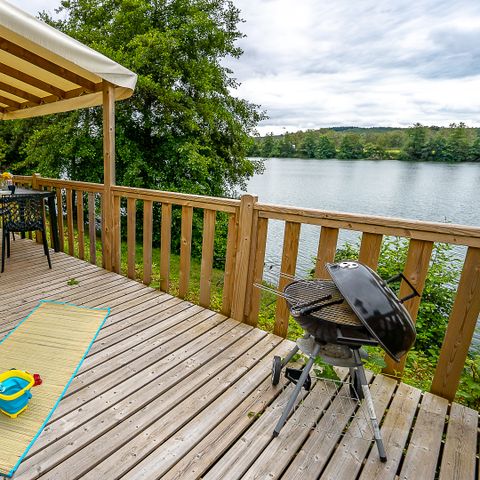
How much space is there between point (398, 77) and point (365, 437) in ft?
61.5

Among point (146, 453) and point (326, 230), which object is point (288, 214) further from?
point (146, 453)

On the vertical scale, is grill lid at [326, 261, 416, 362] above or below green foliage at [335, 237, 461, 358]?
above

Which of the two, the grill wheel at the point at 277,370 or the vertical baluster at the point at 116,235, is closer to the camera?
the grill wheel at the point at 277,370

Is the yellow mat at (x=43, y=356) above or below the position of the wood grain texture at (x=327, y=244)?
below

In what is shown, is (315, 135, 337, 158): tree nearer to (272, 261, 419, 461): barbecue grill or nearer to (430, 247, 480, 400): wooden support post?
(430, 247, 480, 400): wooden support post

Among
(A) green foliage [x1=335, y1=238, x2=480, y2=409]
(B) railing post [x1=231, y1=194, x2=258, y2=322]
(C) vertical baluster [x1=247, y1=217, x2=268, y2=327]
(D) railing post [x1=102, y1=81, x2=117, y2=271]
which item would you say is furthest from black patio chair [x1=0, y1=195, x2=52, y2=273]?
(A) green foliage [x1=335, y1=238, x2=480, y2=409]

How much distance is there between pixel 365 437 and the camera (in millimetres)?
1529

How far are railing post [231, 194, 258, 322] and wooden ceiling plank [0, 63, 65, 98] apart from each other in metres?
2.89

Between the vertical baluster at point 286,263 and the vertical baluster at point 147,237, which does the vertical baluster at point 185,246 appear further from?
the vertical baluster at point 286,263

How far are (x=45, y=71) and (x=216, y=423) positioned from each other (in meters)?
3.43

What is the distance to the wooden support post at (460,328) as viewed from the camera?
1.64 meters

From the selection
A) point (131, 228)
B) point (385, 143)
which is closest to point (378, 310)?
point (131, 228)

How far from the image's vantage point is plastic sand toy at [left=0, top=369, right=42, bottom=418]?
1491mm

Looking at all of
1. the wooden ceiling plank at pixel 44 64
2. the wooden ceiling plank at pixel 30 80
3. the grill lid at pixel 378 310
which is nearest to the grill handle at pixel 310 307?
the grill lid at pixel 378 310
